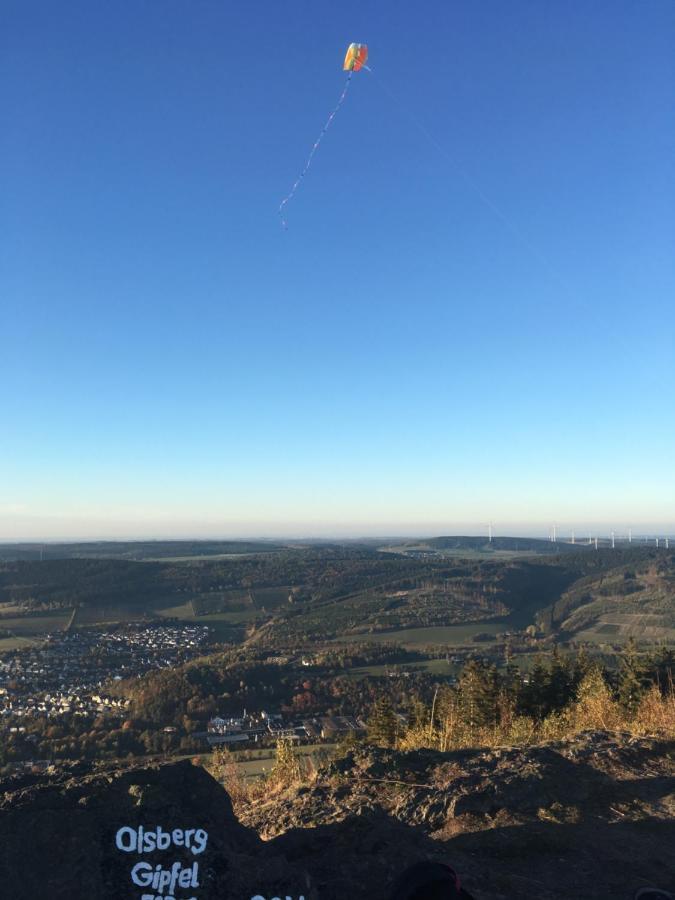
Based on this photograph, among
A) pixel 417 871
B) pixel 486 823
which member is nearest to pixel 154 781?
pixel 417 871

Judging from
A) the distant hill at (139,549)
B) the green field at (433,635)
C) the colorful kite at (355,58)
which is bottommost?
the green field at (433,635)

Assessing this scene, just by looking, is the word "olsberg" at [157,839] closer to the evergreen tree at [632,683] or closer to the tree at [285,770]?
the tree at [285,770]

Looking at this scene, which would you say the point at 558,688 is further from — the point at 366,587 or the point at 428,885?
the point at 366,587

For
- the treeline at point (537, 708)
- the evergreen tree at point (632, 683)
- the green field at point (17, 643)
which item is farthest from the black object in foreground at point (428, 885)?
the green field at point (17, 643)

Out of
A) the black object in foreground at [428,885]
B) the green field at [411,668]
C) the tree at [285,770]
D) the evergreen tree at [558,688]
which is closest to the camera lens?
the black object in foreground at [428,885]

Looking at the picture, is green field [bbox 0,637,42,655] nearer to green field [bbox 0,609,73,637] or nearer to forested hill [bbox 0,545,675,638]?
green field [bbox 0,609,73,637]

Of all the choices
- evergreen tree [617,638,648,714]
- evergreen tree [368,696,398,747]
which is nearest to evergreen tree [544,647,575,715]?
evergreen tree [617,638,648,714]

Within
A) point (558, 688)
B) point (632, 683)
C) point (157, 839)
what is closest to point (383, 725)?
point (558, 688)
